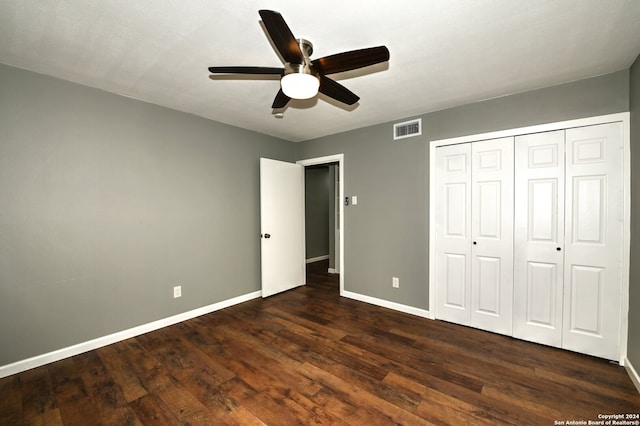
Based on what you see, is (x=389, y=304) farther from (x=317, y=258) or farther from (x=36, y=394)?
(x=36, y=394)

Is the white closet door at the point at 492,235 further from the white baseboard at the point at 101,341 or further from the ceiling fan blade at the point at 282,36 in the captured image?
the white baseboard at the point at 101,341

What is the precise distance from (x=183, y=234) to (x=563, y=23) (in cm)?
380

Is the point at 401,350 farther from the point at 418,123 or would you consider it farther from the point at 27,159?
the point at 27,159

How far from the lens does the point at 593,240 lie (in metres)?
2.30

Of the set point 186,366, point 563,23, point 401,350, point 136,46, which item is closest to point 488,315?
point 401,350

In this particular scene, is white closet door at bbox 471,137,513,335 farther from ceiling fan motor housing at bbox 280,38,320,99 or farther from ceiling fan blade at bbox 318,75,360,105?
ceiling fan motor housing at bbox 280,38,320,99

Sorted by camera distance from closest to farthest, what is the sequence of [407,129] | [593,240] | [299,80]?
1. [299,80]
2. [593,240]
3. [407,129]

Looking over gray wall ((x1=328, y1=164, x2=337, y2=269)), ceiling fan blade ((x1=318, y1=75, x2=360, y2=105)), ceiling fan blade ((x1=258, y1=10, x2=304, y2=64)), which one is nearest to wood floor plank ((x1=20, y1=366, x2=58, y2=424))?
ceiling fan blade ((x1=258, y1=10, x2=304, y2=64))

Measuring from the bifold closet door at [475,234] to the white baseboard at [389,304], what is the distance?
18 centimetres

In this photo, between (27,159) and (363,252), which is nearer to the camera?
(27,159)

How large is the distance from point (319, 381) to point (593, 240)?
8.76 feet

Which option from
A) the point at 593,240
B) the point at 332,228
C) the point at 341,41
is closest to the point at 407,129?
the point at 341,41

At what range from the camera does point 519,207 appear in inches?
103

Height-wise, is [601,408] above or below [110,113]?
below
